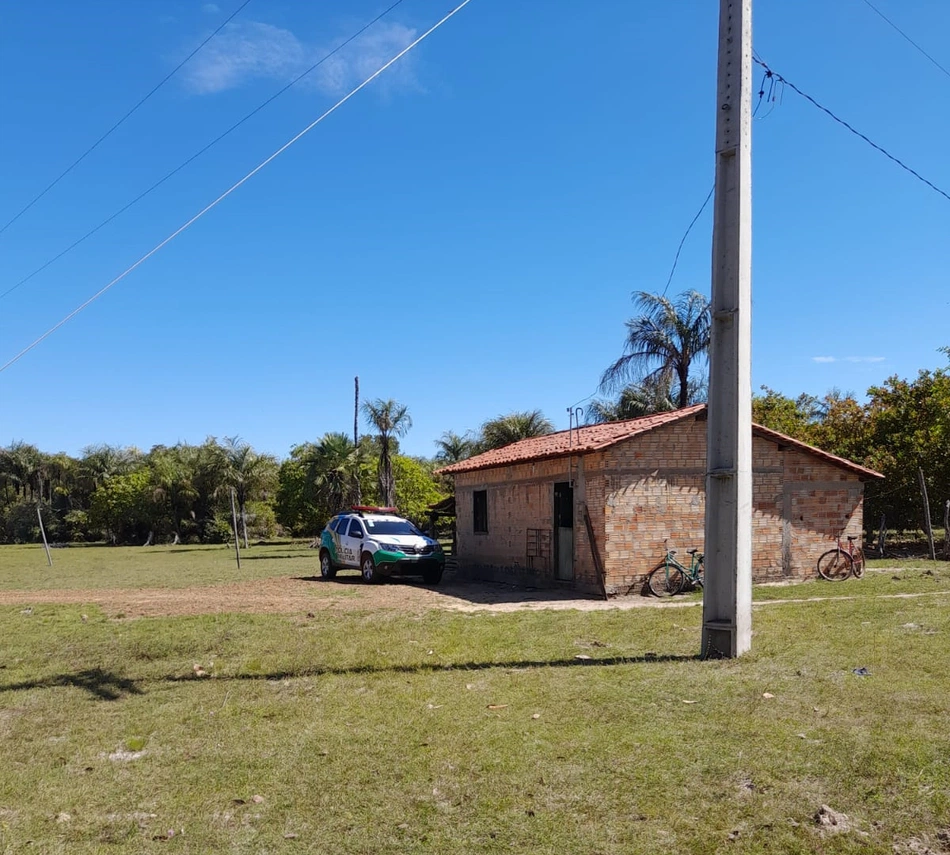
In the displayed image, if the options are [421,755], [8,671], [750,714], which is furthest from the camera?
[8,671]

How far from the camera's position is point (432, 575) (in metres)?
20.9

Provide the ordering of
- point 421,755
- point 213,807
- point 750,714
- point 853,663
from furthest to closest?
point 853,663 → point 750,714 → point 421,755 → point 213,807

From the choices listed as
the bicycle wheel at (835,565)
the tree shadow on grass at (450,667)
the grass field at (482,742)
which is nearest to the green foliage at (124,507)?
the bicycle wheel at (835,565)

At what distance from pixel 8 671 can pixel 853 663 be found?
9.29m

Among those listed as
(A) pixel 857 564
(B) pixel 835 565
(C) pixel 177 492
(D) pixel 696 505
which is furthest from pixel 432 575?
(C) pixel 177 492

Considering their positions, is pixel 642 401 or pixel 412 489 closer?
pixel 642 401

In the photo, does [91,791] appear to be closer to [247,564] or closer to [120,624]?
[120,624]

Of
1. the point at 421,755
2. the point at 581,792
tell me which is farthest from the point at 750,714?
the point at 421,755

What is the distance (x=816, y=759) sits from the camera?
534 cm

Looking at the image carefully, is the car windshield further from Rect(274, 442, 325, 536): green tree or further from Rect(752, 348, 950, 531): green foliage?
Rect(274, 442, 325, 536): green tree

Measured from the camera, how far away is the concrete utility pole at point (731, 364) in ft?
28.9

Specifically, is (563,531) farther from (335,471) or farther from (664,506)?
(335,471)

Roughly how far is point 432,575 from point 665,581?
6.15 metres

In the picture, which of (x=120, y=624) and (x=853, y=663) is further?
(x=120, y=624)
